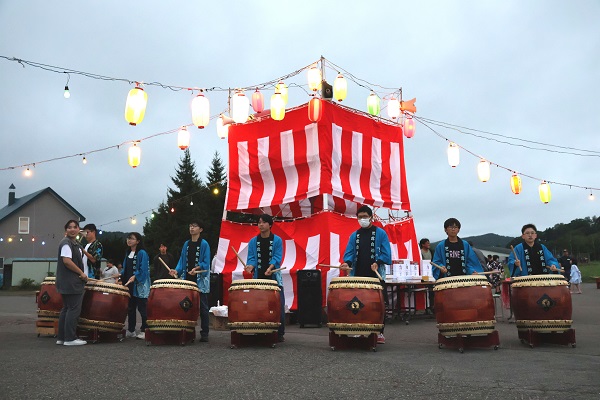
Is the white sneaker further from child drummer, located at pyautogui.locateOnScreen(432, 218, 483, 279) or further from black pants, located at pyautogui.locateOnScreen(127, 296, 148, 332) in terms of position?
child drummer, located at pyautogui.locateOnScreen(432, 218, 483, 279)

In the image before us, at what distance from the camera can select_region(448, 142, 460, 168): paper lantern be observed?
500 inches

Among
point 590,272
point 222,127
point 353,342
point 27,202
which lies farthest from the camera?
point 590,272

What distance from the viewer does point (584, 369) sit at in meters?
3.98

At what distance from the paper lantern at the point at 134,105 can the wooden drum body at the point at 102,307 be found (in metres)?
3.89

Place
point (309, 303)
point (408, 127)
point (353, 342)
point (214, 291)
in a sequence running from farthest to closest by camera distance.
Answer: point (408, 127) → point (214, 291) → point (309, 303) → point (353, 342)

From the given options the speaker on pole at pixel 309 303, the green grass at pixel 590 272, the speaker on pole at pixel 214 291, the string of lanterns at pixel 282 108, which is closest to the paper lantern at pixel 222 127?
the string of lanterns at pixel 282 108

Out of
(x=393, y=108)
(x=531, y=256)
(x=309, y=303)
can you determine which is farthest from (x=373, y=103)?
(x=531, y=256)

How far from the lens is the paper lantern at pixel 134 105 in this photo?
359 inches

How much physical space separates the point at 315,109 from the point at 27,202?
2818cm

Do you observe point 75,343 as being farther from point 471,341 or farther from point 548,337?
point 548,337

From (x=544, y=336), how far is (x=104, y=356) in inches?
182

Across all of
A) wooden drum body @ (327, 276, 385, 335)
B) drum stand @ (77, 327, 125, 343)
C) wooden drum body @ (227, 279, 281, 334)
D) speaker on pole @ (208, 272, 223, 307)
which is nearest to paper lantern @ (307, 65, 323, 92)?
speaker on pole @ (208, 272, 223, 307)

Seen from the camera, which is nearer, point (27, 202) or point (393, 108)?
point (393, 108)

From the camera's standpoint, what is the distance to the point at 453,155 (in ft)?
41.9
